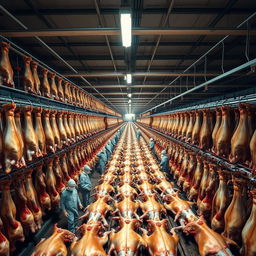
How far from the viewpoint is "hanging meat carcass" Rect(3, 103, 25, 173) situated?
2.55m

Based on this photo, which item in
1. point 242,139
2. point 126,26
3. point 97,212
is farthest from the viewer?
point 97,212

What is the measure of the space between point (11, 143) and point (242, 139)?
11.6 ft

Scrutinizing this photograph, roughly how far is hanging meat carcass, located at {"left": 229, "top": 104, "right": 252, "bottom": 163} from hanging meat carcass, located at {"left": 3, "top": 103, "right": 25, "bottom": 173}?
3407 millimetres

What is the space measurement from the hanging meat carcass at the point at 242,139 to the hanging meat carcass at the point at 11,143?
3407mm

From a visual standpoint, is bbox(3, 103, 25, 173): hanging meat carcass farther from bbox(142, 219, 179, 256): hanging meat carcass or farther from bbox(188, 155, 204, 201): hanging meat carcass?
bbox(188, 155, 204, 201): hanging meat carcass

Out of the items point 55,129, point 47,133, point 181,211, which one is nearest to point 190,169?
point 181,211

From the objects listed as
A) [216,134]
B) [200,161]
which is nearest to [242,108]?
[216,134]

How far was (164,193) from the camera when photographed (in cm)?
525

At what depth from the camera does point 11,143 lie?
2564mm

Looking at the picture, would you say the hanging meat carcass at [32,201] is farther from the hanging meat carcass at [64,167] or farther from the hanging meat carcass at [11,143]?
the hanging meat carcass at [64,167]

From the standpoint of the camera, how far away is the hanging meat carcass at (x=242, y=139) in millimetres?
2596

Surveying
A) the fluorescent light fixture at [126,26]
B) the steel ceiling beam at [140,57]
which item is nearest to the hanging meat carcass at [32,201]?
the fluorescent light fixture at [126,26]

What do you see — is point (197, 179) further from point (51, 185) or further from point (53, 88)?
point (53, 88)

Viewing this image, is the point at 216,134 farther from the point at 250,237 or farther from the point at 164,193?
the point at 164,193
